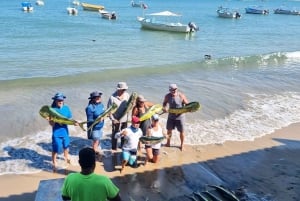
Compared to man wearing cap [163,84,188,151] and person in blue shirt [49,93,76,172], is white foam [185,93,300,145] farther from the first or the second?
person in blue shirt [49,93,76,172]

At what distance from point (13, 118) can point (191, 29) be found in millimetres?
32775

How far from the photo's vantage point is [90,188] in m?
4.30

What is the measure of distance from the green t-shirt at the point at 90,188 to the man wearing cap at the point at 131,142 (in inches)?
194

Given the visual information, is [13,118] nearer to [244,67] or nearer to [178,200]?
[178,200]

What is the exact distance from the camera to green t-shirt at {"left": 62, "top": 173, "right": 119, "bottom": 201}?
4.30 metres

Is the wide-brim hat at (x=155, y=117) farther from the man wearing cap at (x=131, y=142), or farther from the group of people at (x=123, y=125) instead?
the man wearing cap at (x=131, y=142)

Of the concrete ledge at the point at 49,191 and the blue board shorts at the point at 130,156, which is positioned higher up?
the concrete ledge at the point at 49,191

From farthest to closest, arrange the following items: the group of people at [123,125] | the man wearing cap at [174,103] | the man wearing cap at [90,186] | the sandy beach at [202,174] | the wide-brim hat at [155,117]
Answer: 1. the man wearing cap at [174,103]
2. the wide-brim hat at [155,117]
3. the group of people at [123,125]
4. the sandy beach at [202,174]
5. the man wearing cap at [90,186]

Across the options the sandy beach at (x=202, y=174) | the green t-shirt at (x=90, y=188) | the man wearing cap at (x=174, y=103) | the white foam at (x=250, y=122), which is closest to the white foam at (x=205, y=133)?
the white foam at (x=250, y=122)

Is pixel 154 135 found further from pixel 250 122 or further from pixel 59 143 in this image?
pixel 250 122

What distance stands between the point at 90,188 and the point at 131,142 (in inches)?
200

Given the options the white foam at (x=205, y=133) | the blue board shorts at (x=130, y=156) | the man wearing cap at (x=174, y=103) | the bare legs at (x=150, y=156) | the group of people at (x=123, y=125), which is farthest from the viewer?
the man wearing cap at (x=174, y=103)

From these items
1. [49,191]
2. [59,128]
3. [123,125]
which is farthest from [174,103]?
[49,191]

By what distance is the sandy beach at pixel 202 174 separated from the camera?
8383mm
